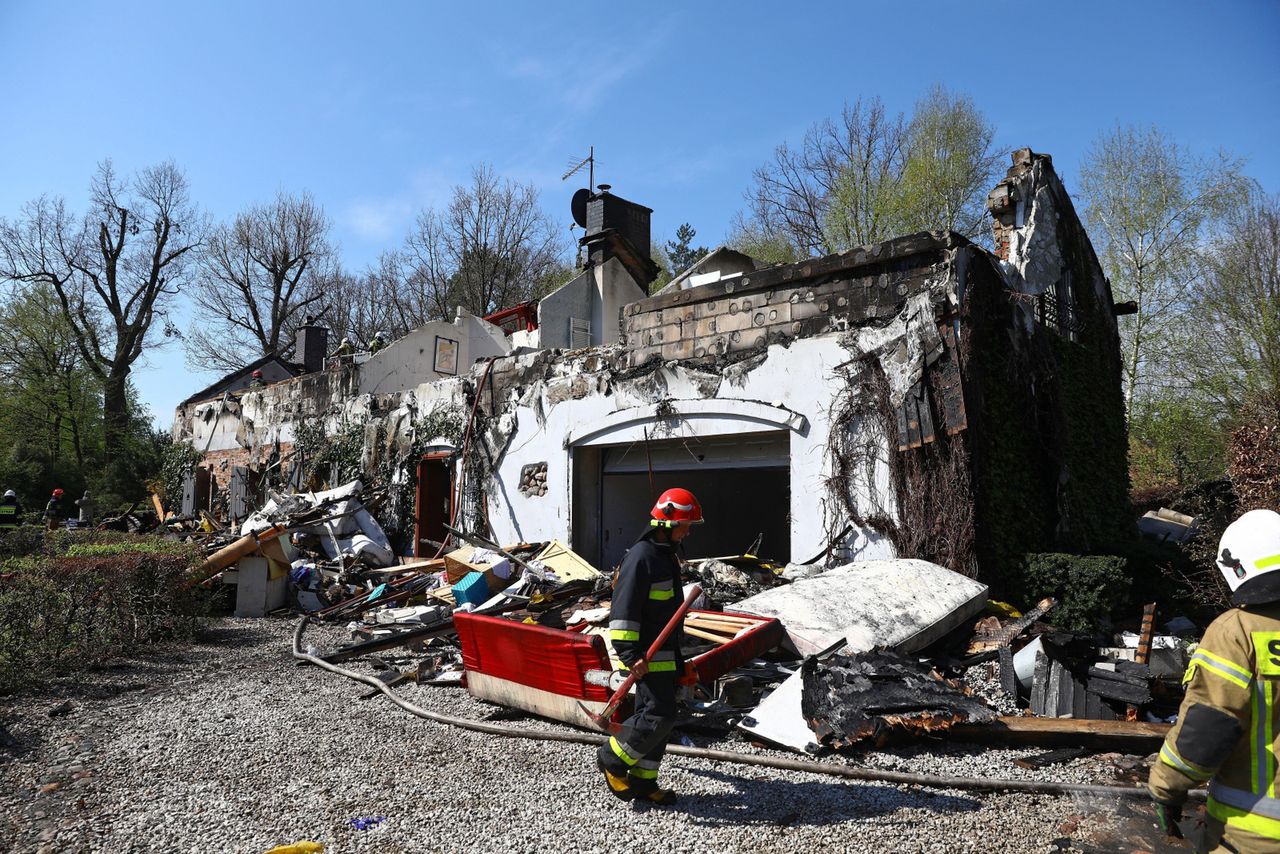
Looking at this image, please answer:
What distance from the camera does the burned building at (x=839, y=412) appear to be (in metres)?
8.67

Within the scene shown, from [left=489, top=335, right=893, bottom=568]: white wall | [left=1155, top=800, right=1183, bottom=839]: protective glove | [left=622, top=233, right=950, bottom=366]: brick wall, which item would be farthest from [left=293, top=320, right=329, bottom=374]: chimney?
[left=1155, top=800, right=1183, bottom=839]: protective glove

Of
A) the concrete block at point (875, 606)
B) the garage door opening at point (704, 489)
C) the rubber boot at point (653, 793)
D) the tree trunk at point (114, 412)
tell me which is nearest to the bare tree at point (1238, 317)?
the garage door opening at point (704, 489)

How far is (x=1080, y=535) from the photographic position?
10609 mm

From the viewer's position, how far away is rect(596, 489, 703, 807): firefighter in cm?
437

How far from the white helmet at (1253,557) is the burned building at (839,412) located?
5.94 metres

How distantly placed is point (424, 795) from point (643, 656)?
5.01 ft

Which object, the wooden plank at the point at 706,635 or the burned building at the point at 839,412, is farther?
the burned building at the point at 839,412

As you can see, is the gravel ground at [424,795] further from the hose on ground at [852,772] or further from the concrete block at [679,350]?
the concrete block at [679,350]

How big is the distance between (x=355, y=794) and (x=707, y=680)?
8.10 feet

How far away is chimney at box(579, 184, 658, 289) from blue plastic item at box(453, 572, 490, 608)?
43.0ft

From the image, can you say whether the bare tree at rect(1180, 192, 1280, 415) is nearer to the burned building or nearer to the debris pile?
the burned building

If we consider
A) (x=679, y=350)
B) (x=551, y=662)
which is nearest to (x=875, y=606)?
(x=551, y=662)

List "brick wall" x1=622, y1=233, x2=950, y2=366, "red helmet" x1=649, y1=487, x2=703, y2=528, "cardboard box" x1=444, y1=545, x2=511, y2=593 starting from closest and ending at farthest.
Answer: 1. "red helmet" x1=649, y1=487, x2=703, y2=528
2. "brick wall" x1=622, y1=233, x2=950, y2=366
3. "cardboard box" x1=444, y1=545, x2=511, y2=593

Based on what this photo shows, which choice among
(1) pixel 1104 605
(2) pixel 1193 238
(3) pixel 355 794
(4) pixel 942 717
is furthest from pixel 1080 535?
(2) pixel 1193 238
